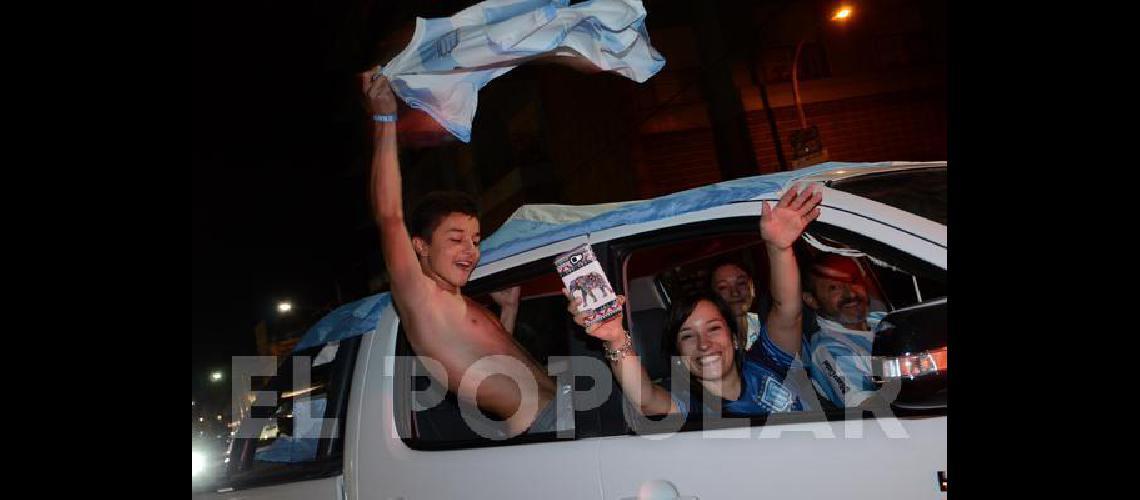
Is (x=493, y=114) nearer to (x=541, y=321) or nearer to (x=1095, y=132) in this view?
(x=541, y=321)

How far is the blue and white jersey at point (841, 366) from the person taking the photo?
2.57 m

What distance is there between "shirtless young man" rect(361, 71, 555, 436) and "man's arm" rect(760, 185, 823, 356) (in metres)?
0.79

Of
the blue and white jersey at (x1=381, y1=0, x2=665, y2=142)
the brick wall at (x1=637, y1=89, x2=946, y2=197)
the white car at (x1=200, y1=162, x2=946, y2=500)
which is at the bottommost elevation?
the white car at (x1=200, y1=162, x2=946, y2=500)

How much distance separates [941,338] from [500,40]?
2.00 metres

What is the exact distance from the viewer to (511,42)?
326 centimetres

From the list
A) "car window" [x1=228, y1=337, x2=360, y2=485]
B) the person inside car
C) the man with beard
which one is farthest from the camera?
the person inside car

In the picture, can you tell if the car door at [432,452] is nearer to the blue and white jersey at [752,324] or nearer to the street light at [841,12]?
the blue and white jersey at [752,324]

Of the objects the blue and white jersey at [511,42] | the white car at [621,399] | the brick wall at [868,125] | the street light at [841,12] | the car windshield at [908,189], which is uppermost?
the street light at [841,12]

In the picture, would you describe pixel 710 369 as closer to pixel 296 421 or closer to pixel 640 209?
pixel 640 209

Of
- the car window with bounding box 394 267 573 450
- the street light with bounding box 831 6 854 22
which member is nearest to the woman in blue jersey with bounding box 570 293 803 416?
the car window with bounding box 394 267 573 450

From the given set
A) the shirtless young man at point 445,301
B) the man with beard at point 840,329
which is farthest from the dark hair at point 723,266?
the shirtless young man at point 445,301

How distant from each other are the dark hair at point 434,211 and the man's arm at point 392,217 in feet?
0.47

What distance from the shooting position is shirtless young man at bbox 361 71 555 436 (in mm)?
3002

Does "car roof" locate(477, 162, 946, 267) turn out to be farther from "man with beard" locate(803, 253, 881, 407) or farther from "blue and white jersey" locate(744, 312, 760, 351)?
"blue and white jersey" locate(744, 312, 760, 351)
